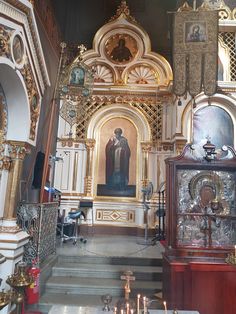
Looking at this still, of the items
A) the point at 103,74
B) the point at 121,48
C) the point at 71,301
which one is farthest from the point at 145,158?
the point at 71,301

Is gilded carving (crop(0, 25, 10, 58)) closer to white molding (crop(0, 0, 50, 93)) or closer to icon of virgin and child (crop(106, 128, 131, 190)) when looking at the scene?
white molding (crop(0, 0, 50, 93))

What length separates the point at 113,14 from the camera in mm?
9852

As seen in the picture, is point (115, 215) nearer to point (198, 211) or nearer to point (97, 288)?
point (97, 288)

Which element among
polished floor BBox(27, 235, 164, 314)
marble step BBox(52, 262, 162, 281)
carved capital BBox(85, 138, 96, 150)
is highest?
carved capital BBox(85, 138, 96, 150)

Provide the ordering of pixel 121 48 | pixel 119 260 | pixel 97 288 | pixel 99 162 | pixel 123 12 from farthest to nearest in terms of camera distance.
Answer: pixel 121 48, pixel 123 12, pixel 99 162, pixel 119 260, pixel 97 288

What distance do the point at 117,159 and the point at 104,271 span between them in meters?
4.33

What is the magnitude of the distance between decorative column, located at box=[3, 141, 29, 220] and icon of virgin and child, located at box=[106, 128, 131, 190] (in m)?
4.51

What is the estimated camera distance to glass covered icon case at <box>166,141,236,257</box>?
4.05 meters

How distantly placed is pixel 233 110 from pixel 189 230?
223 inches

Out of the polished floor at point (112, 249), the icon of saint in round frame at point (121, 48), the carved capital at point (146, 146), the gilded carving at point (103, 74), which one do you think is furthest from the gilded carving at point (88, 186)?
the icon of saint in round frame at point (121, 48)

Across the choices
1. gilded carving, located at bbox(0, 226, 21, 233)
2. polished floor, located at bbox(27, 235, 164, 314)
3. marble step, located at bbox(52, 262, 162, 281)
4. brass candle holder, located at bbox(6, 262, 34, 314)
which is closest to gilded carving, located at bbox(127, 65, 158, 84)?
polished floor, located at bbox(27, 235, 164, 314)

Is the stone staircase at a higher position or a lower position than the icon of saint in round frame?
lower

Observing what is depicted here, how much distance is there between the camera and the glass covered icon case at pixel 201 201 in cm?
405

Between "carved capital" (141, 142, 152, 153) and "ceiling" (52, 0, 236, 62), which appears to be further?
"ceiling" (52, 0, 236, 62)
